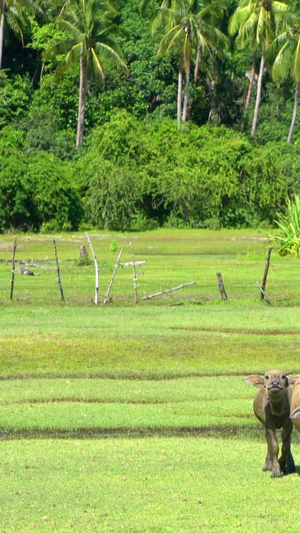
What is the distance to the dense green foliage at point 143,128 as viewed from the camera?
58312 mm

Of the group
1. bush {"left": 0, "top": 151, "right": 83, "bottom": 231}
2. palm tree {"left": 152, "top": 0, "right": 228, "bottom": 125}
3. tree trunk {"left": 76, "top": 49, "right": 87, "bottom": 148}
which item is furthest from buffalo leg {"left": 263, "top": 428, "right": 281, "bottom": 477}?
tree trunk {"left": 76, "top": 49, "right": 87, "bottom": 148}

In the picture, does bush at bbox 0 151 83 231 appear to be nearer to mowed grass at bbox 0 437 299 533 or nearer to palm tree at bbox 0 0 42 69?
palm tree at bbox 0 0 42 69

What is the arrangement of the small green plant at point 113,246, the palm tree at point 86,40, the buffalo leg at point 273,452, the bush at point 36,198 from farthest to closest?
the palm tree at point 86,40
the bush at point 36,198
the small green plant at point 113,246
the buffalo leg at point 273,452

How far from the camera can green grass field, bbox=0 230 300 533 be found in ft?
30.8

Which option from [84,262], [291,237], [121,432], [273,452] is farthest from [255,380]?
[291,237]

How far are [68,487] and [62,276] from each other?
2685 cm

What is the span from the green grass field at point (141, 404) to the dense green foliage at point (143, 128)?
21784mm

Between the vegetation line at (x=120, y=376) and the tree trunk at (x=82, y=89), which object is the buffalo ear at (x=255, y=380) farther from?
the tree trunk at (x=82, y=89)

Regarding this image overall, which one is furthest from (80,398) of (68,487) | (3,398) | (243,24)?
(243,24)

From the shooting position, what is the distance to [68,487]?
405 inches

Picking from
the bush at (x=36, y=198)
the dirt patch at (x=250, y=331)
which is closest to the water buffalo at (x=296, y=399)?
the dirt patch at (x=250, y=331)

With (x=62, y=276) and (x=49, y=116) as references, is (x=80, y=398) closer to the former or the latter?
(x=62, y=276)

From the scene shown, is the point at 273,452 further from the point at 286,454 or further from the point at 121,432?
the point at 121,432

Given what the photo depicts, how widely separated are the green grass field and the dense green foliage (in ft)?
71.5
